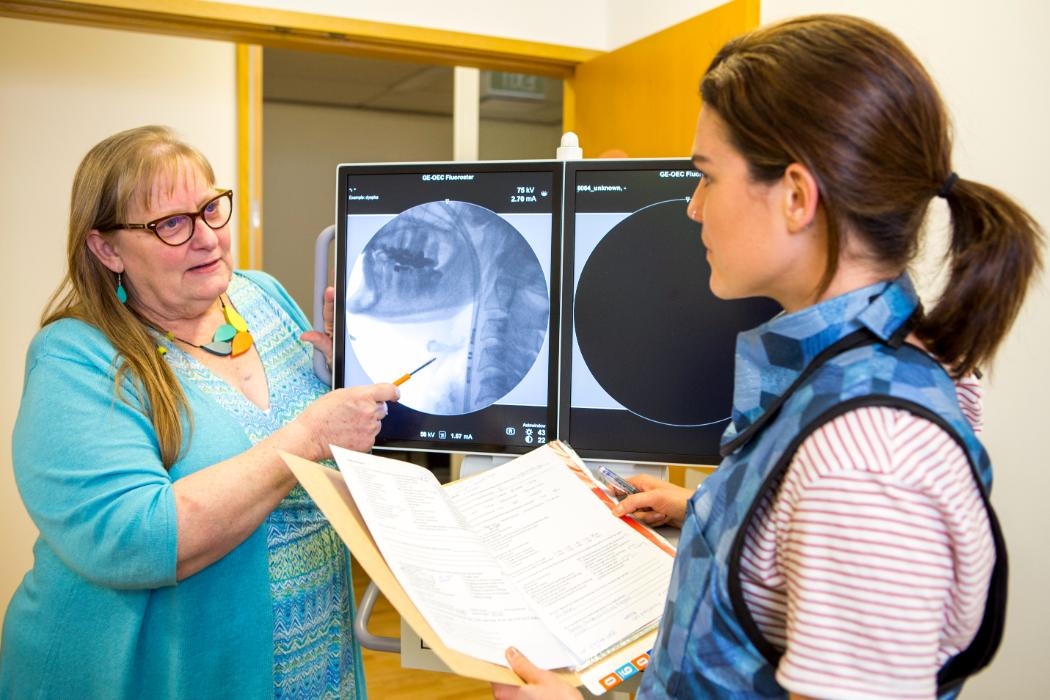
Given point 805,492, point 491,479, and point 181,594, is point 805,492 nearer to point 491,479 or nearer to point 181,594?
point 491,479

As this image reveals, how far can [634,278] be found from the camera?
126 centimetres

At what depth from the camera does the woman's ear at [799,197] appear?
2.24 ft

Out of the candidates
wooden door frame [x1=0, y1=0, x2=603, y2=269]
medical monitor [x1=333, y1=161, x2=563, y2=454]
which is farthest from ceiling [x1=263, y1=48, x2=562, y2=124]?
medical monitor [x1=333, y1=161, x2=563, y2=454]

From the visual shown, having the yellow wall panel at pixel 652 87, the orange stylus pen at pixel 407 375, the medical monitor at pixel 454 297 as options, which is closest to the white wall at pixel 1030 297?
the yellow wall panel at pixel 652 87

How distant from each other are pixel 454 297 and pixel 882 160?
76cm

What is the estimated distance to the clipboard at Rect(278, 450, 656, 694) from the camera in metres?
0.80

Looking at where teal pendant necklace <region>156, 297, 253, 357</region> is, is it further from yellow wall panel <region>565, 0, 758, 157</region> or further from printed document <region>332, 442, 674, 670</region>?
yellow wall panel <region>565, 0, 758, 157</region>

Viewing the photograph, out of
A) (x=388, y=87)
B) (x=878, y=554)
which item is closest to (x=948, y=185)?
(x=878, y=554)

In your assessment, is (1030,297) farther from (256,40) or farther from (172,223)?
(256,40)

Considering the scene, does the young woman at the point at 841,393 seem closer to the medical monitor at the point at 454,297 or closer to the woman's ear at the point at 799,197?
the woman's ear at the point at 799,197

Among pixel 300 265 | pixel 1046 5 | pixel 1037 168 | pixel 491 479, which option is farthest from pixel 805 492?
pixel 300 265

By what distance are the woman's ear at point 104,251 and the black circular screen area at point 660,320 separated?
66 cm

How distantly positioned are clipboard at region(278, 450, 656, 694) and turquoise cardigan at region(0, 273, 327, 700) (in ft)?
0.90

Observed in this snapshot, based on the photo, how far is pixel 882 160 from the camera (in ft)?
2.20
